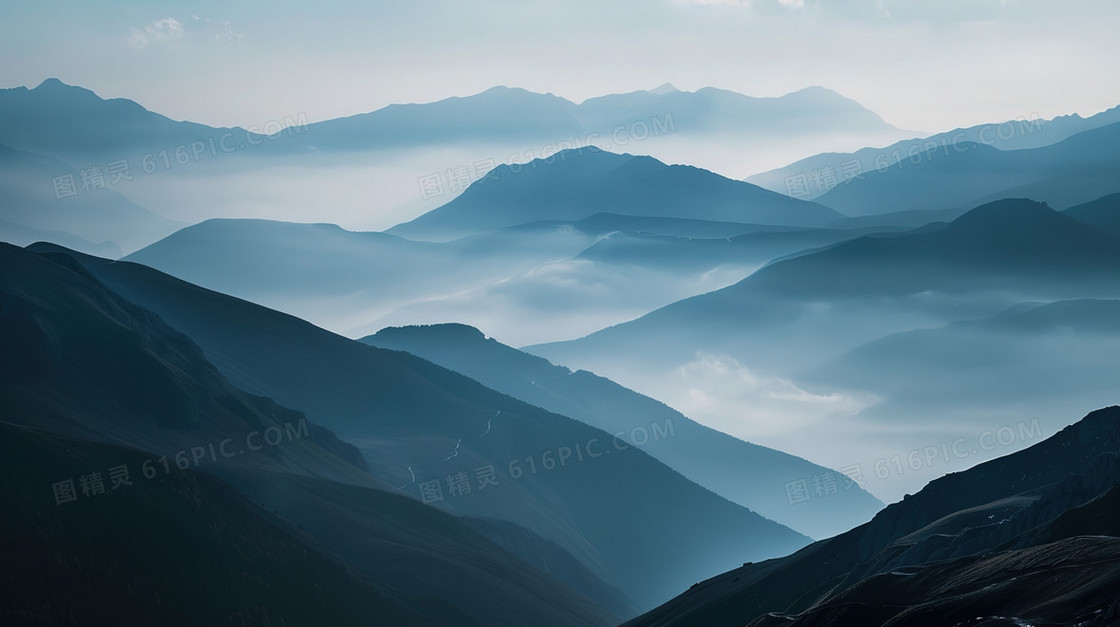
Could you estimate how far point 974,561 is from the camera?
2450 inches

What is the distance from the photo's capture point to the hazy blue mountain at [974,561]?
48344 millimetres

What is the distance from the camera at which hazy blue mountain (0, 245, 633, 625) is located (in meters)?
111

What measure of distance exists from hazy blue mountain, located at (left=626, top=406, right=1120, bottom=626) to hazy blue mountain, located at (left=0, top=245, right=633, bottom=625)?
28819mm

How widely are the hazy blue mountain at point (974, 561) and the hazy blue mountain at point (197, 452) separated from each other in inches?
1135

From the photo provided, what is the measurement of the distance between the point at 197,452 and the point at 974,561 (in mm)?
95528

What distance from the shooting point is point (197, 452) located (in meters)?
135

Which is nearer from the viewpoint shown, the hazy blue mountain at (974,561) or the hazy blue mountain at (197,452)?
the hazy blue mountain at (974,561)

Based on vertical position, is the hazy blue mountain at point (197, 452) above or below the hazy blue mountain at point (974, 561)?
above

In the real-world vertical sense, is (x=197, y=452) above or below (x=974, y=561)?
above

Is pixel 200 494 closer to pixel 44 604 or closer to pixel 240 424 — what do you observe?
pixel 44 604

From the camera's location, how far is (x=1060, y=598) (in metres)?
Result: 45.3

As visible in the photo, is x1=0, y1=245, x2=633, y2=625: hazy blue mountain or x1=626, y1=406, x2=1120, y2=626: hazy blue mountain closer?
x1=626, y1=406, x2=1120, y2=626: hazy blue mountain

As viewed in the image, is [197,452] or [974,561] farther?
[197,452]

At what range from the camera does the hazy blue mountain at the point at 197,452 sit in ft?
365
